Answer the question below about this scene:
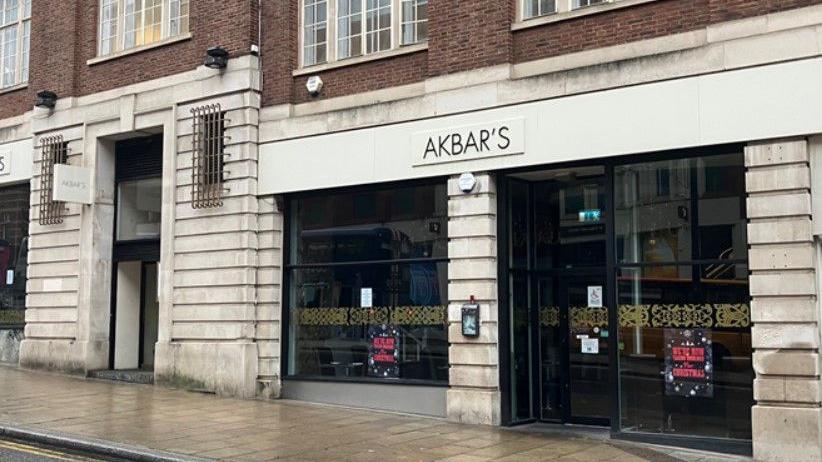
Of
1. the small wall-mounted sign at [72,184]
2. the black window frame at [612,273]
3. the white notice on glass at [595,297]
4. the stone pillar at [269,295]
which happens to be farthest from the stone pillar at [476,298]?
the small wall-mounted sign at [72,184]

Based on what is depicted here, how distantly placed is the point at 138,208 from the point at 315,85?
6.01m

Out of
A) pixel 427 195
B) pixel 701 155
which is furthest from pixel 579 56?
pixel 427 195

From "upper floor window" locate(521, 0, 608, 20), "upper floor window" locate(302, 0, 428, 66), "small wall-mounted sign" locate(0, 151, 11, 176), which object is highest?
"upper floor window" locate(302, 0, 428, 66)

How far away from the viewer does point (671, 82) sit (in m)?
10.9

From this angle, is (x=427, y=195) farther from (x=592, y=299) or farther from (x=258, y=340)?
(x=258, y=340)

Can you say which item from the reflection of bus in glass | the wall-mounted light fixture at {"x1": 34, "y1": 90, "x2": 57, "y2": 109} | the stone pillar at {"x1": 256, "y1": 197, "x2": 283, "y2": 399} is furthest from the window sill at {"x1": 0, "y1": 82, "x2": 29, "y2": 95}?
the reflection of bus in glass

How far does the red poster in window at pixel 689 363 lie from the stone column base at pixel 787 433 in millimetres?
842

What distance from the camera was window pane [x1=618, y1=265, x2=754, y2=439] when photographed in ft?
34.3

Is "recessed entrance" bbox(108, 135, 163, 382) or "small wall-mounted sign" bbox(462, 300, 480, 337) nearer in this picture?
"small wall-mounted sign" bbox(462, 300, 480, 337)

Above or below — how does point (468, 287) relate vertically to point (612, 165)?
below

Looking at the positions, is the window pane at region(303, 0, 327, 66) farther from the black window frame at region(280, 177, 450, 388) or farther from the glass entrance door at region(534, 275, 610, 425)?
the glass entrance door at region(534, 275, 610, 425)

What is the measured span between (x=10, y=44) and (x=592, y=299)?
16367mm

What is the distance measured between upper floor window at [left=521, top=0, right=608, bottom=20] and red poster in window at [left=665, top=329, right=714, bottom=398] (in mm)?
4917

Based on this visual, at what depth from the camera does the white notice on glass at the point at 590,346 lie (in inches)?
486
